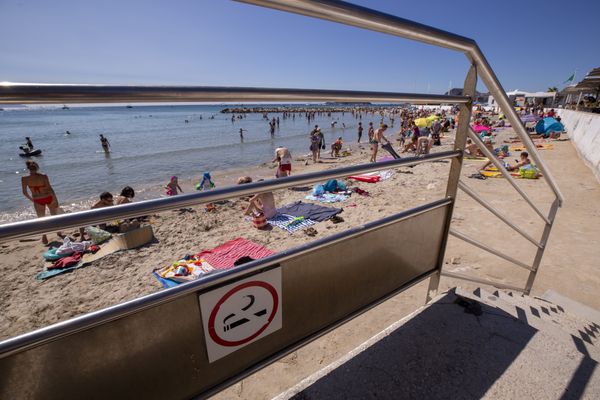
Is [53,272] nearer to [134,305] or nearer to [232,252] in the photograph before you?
[232,252]

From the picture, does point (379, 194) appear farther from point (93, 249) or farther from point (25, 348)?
point (25, 348)

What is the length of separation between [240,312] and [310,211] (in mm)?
7176

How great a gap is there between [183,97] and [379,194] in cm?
952

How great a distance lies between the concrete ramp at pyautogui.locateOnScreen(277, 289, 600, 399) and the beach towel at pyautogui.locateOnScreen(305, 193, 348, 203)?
7.28 metres

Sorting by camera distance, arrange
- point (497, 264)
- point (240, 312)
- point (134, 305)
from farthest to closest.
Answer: point (497, 264), point (240, 312), point (134, 305)

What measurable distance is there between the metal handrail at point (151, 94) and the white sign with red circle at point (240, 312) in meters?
0.64

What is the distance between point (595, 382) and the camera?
149 cm

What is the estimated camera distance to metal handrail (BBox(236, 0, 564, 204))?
92 centimetres

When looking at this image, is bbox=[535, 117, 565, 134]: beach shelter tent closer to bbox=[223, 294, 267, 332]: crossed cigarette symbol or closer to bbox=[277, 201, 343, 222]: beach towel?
bbox=[277, 201, 343, 222]: beach towel

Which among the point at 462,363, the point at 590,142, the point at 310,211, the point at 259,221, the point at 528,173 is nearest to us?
the point at 462,363

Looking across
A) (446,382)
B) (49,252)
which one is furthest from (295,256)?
(49,252)

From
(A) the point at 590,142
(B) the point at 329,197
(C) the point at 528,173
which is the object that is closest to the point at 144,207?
(B) the point at 329,197

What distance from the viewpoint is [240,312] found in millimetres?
1148

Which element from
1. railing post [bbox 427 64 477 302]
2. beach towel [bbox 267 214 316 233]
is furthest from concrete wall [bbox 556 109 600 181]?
railing post [bbox 427 64 477 302]
